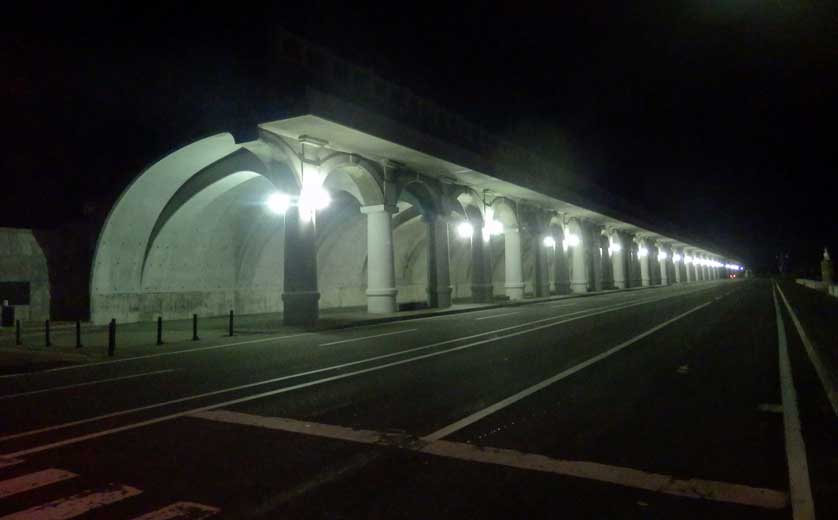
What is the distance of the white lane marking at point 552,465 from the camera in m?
4.71

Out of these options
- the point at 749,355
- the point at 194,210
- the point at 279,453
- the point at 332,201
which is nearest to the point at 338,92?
the point at 194,210

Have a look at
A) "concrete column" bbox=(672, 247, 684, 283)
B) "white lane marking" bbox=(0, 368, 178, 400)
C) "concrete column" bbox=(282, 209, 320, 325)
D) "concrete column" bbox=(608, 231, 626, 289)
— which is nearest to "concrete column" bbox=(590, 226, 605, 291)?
"concrete column" bbox=(608, 231, 626, 289)

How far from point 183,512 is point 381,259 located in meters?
24.3

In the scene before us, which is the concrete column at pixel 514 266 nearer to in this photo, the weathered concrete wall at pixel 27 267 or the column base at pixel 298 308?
the column base at pixel 298 308

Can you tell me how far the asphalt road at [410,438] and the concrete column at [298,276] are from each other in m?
10.4

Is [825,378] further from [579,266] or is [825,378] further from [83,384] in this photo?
[579,266]

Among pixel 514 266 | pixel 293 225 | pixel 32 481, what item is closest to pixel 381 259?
pixel 293 225

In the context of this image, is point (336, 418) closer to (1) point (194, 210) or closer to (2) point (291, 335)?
(2) point (291, 335)

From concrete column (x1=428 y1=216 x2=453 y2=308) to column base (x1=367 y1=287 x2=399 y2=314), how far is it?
4396 mm

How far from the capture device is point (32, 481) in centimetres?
522

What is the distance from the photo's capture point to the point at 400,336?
60.1ft

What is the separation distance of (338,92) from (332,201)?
11.3 meters

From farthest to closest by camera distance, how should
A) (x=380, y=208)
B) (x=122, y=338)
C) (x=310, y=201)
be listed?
(x=380, y=208), (x=310, y=201), (x=122, y=338)

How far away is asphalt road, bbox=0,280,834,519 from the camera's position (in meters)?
4.65
